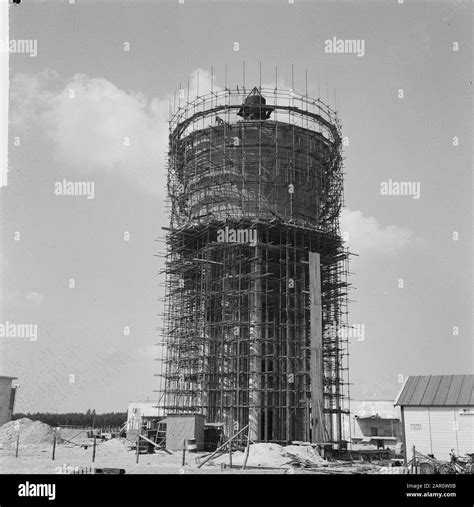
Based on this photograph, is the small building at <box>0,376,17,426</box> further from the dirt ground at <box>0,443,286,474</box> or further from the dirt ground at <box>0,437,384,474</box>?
the dirt ground at <box>0,443,286,474</box>

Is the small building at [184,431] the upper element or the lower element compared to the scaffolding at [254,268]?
lower

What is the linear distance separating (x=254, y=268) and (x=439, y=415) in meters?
19.2

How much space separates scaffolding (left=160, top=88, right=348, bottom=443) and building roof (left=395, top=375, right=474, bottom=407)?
11.4 meters

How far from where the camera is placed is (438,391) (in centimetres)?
3134

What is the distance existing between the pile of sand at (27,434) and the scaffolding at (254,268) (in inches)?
362

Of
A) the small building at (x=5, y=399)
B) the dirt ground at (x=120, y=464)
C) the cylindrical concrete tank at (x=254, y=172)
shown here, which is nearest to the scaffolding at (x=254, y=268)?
the cylindrical concrete tank at (x=254, y=172)

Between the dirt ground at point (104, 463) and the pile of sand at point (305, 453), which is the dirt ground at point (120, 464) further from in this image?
the pile of sand at point (305, 453)

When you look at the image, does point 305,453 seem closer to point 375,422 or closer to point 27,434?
point 27,434

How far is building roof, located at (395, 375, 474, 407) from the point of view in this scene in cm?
3050

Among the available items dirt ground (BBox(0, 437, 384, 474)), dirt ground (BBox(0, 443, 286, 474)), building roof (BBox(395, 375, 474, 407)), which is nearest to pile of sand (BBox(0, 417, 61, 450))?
dirt ground (BBox(0, 437, 384, 474))

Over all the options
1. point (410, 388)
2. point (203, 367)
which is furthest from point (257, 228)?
point (410, 388)

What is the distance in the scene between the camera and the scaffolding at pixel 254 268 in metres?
45.2

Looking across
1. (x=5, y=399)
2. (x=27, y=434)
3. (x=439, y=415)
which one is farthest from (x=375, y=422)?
(x=439, y=415)
